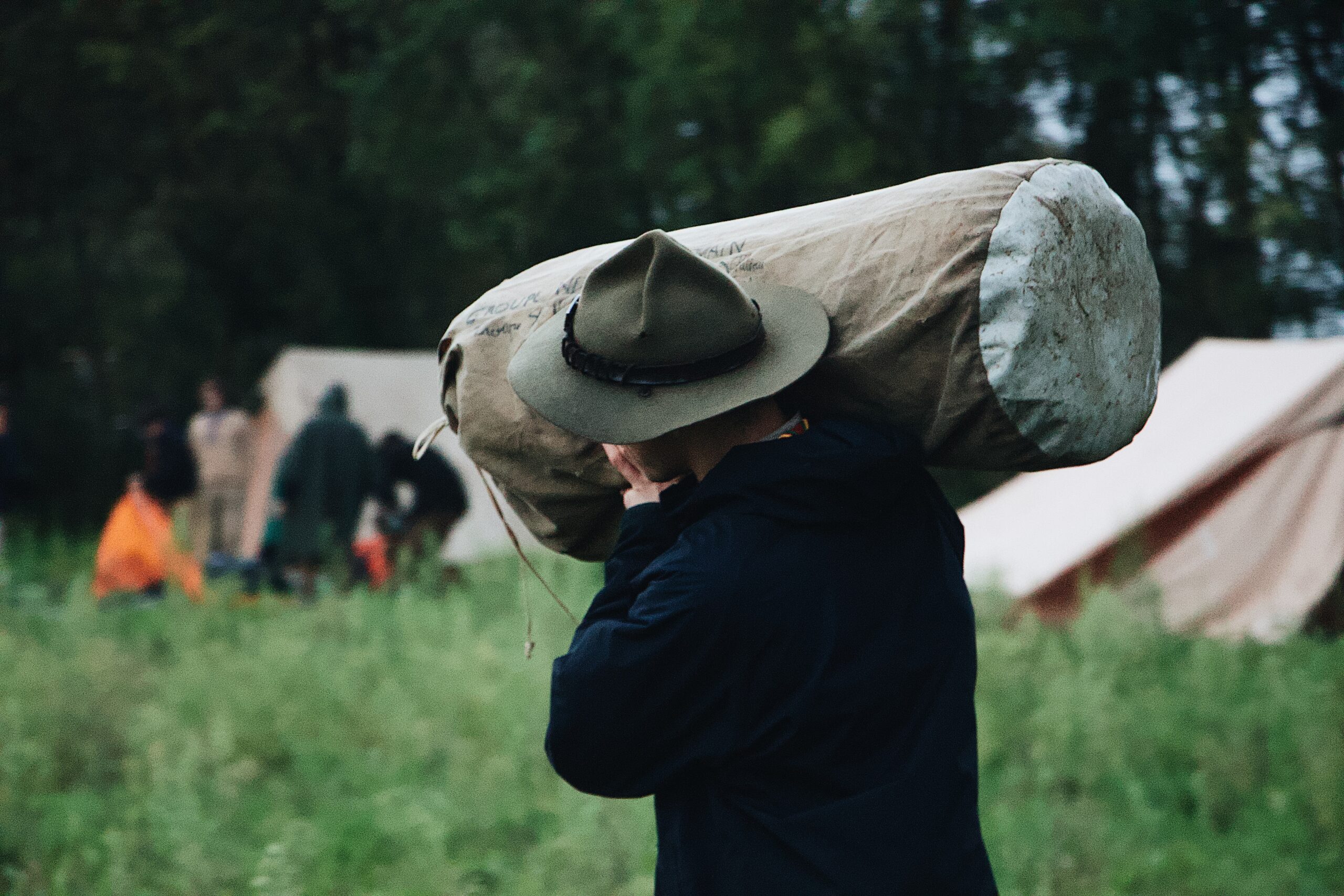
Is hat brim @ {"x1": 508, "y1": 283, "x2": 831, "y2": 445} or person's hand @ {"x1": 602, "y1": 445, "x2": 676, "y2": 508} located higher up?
hat brim @ {"x1": 508, "y1": 283, "x2": 831, "y2": 445}

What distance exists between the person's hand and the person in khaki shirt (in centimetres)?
1027

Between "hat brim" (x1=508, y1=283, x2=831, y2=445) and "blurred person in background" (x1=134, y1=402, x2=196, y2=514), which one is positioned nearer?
"hat brim" (x1=508, y1=283, x2=831, y2=445)

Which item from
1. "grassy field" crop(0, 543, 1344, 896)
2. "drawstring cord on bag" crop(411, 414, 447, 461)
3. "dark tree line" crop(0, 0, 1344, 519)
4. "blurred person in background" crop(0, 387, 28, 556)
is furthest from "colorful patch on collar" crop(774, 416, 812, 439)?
"blurred person in background" crop(0, 387, 28, 556)

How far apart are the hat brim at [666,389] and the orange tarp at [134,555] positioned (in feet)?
24.4

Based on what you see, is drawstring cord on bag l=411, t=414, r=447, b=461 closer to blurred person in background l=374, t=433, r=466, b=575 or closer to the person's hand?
the person's hand

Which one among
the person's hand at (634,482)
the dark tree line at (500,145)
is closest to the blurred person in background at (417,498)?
the dark tree line at (500,145)

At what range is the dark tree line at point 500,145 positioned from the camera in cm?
1117

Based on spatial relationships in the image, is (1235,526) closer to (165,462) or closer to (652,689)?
(652,689)

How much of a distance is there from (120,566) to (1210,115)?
985 centimetres

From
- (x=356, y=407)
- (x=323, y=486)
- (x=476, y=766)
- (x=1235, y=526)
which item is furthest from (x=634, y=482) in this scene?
(x=356, y=407)

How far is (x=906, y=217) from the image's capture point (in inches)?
73.8

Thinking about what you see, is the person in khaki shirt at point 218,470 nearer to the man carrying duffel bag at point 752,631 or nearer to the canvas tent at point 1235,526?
the canvas tent at point 1235,526

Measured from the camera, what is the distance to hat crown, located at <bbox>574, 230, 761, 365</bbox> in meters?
1.68

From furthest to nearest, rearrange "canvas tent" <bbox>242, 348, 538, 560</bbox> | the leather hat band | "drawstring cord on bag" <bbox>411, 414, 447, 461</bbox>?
1. "canvas tent" <bbox>242, 348, 538, 560</bbox>
2. "drawstring cord on bag" <bbox>411, 414, 447, 461</bbox>
3. the leather hat band
